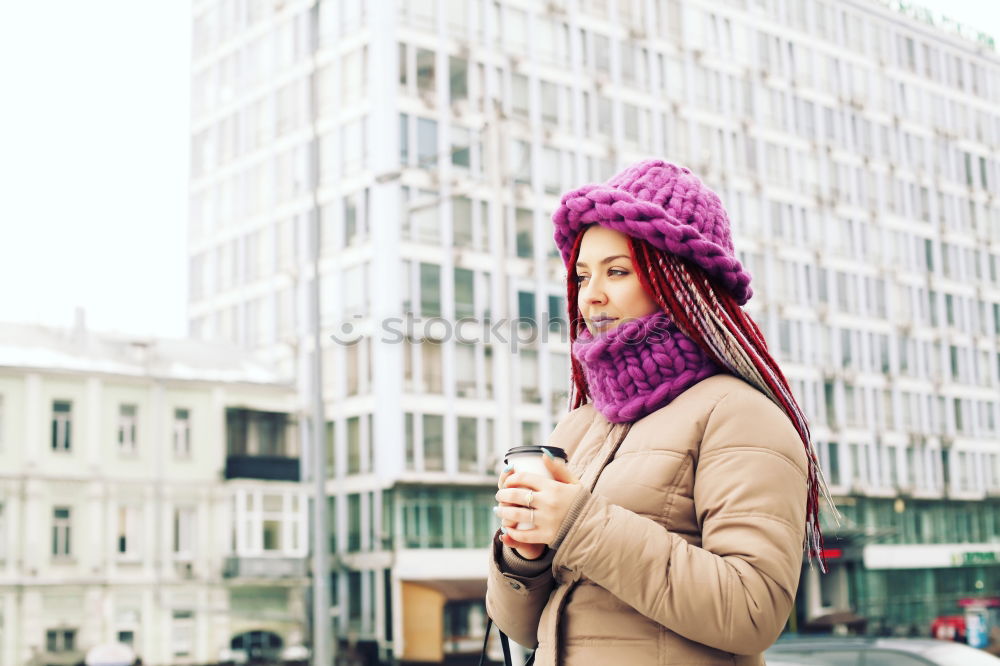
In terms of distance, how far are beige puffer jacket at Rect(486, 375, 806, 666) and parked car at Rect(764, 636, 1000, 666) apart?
5479 mm

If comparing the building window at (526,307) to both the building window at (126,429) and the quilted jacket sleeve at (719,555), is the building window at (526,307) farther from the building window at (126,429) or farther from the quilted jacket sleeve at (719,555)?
the quilted jacket sleeve at (719,555)

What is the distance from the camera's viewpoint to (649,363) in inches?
90.8

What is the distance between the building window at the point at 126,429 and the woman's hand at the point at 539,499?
3789 centimetres

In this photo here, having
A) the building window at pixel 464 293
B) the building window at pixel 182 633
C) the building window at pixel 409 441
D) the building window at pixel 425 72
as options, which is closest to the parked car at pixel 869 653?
the building window at pixel 182 633

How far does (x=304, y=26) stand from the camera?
4747cm

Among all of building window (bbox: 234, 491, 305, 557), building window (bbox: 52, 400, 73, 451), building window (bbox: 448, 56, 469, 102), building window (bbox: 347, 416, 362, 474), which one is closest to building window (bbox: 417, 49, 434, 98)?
building window (bbox: 448, 56, 469, 102)

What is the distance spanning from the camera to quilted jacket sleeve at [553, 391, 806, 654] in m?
2.00

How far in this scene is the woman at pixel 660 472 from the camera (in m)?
2.03

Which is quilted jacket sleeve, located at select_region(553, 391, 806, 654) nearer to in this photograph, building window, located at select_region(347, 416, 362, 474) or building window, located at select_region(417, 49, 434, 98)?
building window, located at select_region(347, 416, 362, 474)

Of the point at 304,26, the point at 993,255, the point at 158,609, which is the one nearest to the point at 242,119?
the point at 304,26

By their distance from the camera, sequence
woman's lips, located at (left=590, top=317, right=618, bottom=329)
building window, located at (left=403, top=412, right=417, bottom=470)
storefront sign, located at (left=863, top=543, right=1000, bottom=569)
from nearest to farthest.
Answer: woman's lips, located at (left=590, top=317, right=618, bottom=329) < building window, located at (left=403, top=412, right=417, bottom=470) < storefront sign, located at (left=863, top=543, right=1000, bottom=569)

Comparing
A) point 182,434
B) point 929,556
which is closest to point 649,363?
point 182,434

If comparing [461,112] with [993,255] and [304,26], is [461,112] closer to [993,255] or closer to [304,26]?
[304,26]

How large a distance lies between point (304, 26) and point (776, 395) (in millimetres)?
47234
